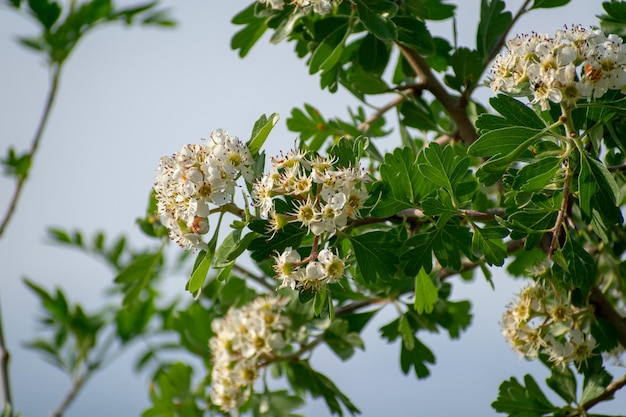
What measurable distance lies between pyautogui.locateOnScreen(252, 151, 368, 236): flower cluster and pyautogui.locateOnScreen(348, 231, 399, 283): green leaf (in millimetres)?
65

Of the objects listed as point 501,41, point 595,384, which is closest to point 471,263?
point 595,384

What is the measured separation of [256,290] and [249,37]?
0.57 meters

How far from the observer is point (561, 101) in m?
1.04

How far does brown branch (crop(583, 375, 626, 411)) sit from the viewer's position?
4.61 feet

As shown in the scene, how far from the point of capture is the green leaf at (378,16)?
50.0 inches

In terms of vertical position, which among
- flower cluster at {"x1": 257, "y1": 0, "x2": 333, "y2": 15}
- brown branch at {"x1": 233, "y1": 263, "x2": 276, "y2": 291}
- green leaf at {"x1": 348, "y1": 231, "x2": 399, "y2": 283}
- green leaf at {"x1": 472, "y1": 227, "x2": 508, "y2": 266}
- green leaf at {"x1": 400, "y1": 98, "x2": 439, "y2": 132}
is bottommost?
brown branch at {"x1": 233, "y1": 263, "x2": 276, "y2": 291}

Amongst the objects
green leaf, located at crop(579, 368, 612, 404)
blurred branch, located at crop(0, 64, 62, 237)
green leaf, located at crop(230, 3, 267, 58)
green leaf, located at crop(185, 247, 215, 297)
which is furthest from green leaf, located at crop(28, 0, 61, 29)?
green leaf, located at crop(579, 368, 612, 404)

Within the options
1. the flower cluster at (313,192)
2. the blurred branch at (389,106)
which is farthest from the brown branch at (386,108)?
the flower cluster at (313,192)

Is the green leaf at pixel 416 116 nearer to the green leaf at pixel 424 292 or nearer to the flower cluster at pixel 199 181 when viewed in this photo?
the green leaf at pixel 424 292

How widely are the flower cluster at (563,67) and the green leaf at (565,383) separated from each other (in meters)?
0.59

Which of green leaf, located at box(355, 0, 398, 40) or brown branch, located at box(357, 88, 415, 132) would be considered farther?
brown branch, located at box(357, 88, 415, 132)

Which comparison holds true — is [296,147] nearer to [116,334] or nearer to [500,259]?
[500,259]

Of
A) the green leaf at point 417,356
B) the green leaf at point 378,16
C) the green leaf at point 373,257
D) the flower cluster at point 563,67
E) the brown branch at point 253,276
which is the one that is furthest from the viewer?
the brown branch at point 253,276

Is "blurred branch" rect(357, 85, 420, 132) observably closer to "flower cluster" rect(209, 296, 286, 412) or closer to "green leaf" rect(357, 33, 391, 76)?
"green leaf" rect(357, 33, 391, 76)
